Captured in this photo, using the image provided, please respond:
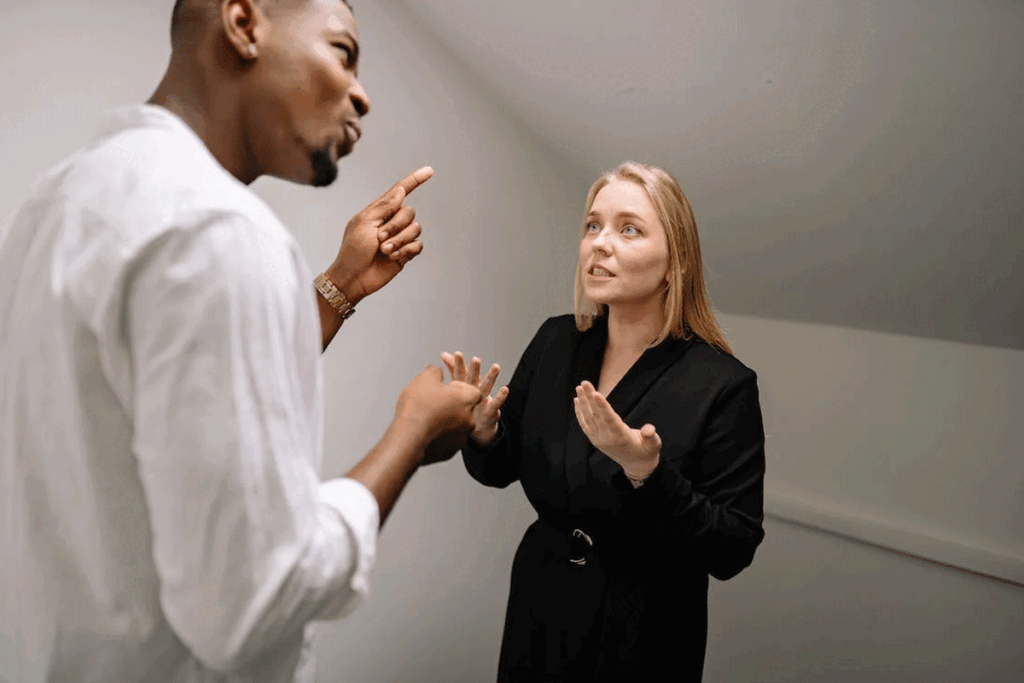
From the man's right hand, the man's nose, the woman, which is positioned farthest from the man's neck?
the woman

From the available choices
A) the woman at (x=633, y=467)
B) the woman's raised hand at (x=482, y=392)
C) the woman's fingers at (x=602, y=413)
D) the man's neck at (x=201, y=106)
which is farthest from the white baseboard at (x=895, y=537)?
the man's neck at (x=201, y=106)

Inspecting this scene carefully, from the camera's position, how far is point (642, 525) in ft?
4.23

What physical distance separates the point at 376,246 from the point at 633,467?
51 centimetres

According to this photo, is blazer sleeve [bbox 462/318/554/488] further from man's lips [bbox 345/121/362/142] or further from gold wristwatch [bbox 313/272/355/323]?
man's lips [bbox 345/121/362/142]

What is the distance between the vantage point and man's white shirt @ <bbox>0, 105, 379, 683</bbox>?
0.60m

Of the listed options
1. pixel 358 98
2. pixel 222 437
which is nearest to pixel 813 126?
pixel 358 98

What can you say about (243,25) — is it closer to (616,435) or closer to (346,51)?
(346,51)

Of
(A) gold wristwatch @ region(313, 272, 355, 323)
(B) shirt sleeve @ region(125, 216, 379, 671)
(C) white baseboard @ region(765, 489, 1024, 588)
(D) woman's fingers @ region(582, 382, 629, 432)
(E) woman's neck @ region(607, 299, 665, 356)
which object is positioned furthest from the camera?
(C) white baseboard @ region(765, 489, 1024, 588)

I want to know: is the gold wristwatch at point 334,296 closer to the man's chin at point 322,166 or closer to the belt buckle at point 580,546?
the man's chin at point 322,166

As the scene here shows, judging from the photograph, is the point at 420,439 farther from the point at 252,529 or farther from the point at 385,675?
the point at 385,675

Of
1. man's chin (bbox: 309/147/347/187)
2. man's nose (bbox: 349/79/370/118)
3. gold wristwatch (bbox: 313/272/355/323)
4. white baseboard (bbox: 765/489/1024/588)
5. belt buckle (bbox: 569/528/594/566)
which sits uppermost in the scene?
man's nose (bbox: 349/79/370/118)

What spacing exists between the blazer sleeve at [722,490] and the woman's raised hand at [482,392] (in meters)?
0.29

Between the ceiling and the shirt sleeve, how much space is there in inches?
45.8

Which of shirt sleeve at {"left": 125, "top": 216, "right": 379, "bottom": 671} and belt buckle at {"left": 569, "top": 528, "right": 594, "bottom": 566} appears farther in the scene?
belt buckle at {"left": 569, "top": 528, "right": 594, "bottom": 566}
